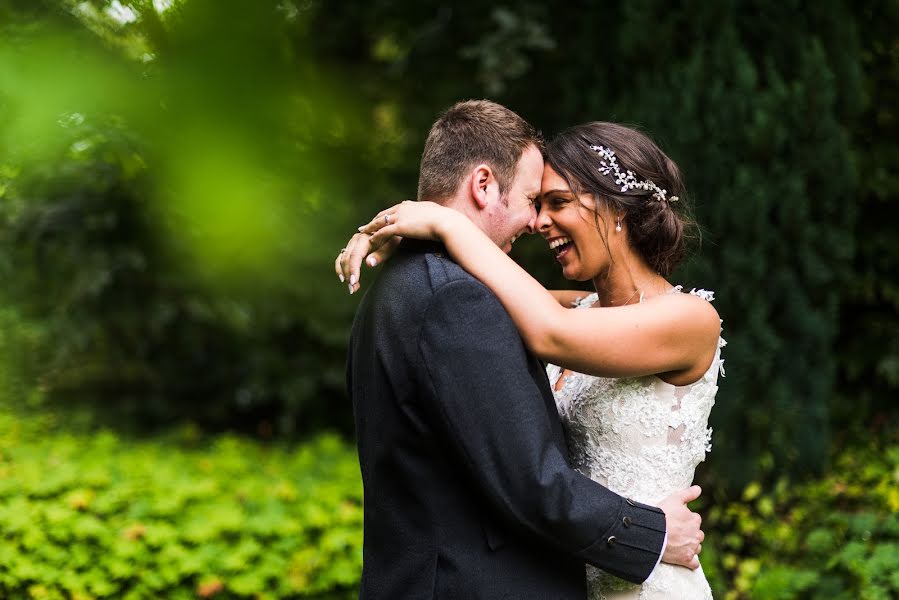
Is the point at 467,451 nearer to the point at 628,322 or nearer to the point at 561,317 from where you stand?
the point at 561,317

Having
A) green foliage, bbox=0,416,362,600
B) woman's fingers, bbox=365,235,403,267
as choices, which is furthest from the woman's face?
green foliage, bbox=0,416,362,600

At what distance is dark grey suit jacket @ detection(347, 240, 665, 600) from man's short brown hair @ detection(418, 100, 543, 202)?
19 centimetres

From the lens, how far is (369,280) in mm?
5508

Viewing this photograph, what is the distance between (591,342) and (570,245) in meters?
0.50

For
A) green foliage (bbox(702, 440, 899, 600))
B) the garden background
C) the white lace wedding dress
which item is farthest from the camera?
the garden background

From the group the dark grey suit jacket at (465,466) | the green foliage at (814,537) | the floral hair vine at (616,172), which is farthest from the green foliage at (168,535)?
the floral hair vine at (616,172)

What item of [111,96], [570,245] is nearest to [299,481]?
[570,245]

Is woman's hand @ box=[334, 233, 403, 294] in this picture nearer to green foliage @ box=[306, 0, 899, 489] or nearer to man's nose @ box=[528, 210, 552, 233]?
man's nose @ box=[528, 210, 552, 233]

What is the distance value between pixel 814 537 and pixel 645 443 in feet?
8.31

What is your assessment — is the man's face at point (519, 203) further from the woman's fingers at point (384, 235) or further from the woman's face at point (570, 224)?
the woman's fingers at point (384, 235)

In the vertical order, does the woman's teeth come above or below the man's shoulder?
above

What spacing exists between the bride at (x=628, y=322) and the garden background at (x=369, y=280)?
62cm

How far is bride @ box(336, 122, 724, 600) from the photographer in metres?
2.07

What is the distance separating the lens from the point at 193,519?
4.20 metres
